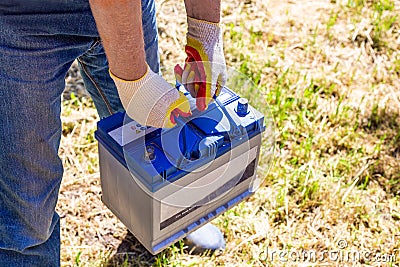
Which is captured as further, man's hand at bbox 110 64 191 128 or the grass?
the grass

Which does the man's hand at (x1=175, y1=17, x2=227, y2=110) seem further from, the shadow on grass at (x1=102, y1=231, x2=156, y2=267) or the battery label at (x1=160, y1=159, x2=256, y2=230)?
the shadow on grass at (x1=102, y1=231, x2=156, y2=267)

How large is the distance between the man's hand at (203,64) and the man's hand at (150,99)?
0.48 feet

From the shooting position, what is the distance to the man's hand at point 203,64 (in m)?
1.67

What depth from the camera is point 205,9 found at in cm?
167

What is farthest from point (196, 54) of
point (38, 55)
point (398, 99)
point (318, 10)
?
point (318, 10)

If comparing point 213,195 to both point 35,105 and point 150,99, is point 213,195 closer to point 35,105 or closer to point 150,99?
point 150,99

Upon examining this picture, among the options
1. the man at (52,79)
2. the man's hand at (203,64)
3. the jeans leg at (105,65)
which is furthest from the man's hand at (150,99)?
the jeans leg at (105,65)

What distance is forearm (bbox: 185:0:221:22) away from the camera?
1665 millimetres

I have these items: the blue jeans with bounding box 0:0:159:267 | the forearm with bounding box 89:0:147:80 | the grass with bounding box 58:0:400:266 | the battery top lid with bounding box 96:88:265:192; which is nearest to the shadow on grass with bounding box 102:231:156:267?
the grass with bounding box 58:0:400:266

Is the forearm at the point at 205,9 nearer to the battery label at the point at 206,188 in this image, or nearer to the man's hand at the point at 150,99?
the man's hand at the point at 150,99

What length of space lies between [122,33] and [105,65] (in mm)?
489

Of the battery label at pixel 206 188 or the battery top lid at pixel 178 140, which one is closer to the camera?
the battery top lid at pixel 178 140

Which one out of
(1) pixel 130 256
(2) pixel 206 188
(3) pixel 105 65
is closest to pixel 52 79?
(3) pixel 105 65

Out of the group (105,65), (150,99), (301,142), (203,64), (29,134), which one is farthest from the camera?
(301,142)
